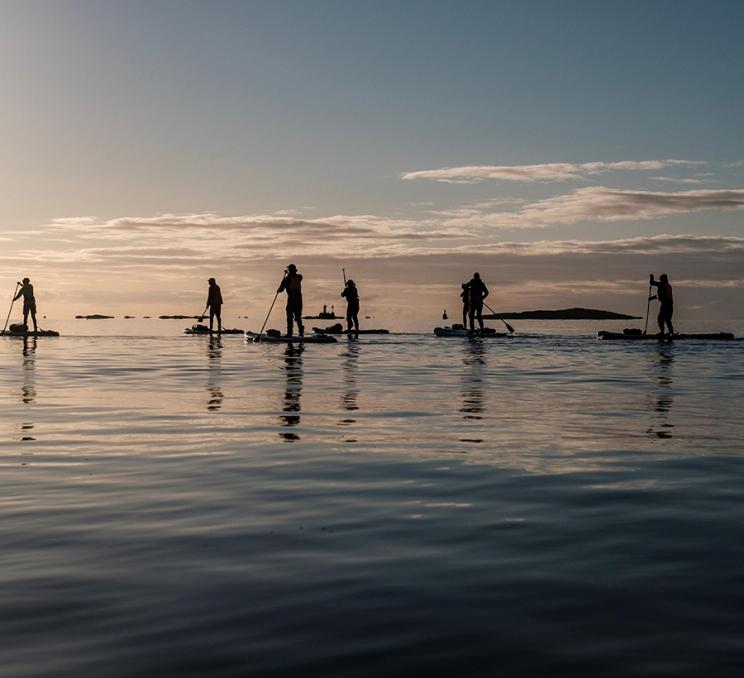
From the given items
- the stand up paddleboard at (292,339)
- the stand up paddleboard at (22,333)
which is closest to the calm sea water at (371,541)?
the stand up paddleboard at (292,339)

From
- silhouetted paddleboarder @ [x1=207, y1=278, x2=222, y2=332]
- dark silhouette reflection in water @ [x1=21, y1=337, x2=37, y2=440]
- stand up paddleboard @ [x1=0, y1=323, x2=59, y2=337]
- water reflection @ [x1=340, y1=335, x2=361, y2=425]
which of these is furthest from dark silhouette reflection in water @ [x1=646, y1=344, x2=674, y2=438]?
stand up paddleboard @ [x1=0, y1=323, x2=59, y2=337]

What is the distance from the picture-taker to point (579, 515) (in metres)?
6.45

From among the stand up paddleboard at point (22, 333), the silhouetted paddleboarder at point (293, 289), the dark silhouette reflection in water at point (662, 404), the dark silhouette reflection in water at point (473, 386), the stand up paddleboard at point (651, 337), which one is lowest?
the stand up paddleboard at point (22, 333)

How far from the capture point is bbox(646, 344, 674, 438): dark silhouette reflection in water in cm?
1114

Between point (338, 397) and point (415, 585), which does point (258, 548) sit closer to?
point (415, 585)

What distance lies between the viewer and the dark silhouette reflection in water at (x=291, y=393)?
11828mm

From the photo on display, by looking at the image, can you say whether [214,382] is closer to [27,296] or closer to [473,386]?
[473,386]

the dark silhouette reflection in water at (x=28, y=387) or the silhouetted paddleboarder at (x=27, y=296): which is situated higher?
the silhouetted paddleboarder at (x=27, y=296)

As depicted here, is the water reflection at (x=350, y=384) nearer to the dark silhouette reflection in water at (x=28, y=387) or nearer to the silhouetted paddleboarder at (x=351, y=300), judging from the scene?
the dark silhouette reflection in water at (x=28, y=387)

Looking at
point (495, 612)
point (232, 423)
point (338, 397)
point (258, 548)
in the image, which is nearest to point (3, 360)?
point (338, 397)

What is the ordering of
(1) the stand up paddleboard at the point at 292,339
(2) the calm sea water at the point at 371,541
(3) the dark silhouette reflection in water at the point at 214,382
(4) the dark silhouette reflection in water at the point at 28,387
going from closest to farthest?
1. (2) the calm sea water at the point at 371,541
2. (4) the dark silhouette reflection in water at the point at 28,387
3. (3) the dark silhouette reflection in water at the point at 214,382
4. (1) the stand up paddleboard at the point at 292,339

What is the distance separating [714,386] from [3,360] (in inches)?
738

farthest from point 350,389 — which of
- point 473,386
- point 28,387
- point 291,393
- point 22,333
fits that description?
point 22,333

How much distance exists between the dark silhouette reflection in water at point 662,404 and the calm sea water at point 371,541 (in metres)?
0.10
